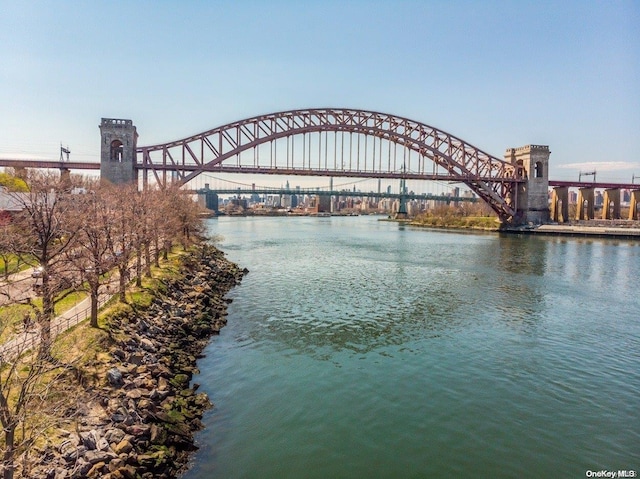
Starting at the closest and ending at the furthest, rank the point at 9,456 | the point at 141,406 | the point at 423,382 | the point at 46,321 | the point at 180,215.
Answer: the point at 9,456
the point at 46,321
the point at 141,406
the point at 423,382
the point at 180,215

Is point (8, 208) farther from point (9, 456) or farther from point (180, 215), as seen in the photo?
point (9, 456)

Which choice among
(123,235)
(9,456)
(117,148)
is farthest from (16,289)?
(117,148)

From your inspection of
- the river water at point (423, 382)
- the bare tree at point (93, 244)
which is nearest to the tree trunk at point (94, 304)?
the bare tree at point (93, 244)

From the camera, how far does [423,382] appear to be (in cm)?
1160

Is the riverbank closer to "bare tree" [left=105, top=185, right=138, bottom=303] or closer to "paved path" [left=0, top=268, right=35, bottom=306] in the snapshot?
"bare tree" [left=105, top=185, right=138, bottom=303]

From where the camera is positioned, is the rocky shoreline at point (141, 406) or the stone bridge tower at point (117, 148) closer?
the rocky shoreline at point (141, 406)

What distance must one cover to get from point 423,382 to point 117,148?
44.1 metres

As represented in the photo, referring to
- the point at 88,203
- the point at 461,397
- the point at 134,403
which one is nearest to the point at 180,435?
the point at 134,403

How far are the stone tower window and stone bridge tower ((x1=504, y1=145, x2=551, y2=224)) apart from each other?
55480mm

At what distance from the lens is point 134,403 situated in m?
9.13

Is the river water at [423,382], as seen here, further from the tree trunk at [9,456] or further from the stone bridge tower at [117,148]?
the stone bridge tower at [117,148]

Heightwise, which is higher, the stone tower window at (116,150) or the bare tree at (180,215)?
the stone tower window at (116,150)

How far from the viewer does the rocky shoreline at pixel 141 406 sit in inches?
277

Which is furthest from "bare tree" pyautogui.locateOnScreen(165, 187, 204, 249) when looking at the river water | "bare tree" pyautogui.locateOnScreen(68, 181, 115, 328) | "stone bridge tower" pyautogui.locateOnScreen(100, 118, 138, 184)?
"stone bridge tower" pyautogui.locateOnScreen(100, 118, 138, 184)
